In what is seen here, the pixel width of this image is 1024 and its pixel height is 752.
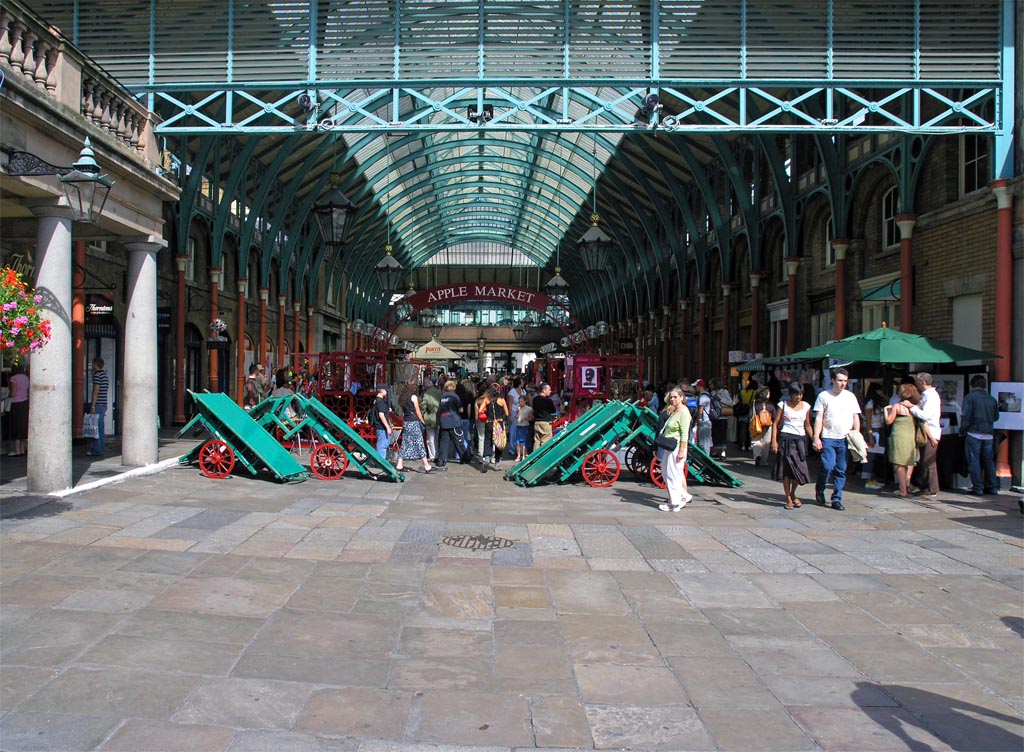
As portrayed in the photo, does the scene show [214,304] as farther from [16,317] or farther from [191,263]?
[16,317]

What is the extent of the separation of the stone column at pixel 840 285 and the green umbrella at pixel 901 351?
19.2ft

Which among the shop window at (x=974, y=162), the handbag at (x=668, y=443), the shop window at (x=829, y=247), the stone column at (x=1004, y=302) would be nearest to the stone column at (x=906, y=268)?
the shop window at (x=974, y=162)

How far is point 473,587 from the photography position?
6633 millimetres

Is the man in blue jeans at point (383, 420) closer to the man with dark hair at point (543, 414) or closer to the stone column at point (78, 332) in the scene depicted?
the man with dark hair at point (543, 414)

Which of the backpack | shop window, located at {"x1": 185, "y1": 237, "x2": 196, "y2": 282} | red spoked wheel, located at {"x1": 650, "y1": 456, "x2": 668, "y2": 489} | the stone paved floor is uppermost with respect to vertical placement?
shop window, located at {"x1": 185, "y1": 237, "x2": 196, "y2": 282}

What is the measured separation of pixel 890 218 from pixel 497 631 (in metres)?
15.2

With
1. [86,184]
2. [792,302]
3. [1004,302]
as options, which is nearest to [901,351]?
[1004,302]

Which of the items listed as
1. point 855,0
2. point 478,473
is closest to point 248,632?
point 478,473

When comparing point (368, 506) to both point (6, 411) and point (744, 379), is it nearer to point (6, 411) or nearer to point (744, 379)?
point (6, 411)

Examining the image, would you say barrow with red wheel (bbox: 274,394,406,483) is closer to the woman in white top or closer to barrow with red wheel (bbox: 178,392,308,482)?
barrow with red wheel (bbox: 178,392,308,482)

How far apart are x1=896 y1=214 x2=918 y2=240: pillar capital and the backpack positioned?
4.69 m

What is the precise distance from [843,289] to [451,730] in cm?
1693

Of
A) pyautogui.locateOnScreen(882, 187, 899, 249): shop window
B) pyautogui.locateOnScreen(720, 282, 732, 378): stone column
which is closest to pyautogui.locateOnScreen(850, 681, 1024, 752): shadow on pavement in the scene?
pyautogui.locateOnScreen(882, 187, 899, 249): shop window

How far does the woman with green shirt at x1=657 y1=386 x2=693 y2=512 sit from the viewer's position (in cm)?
1036
